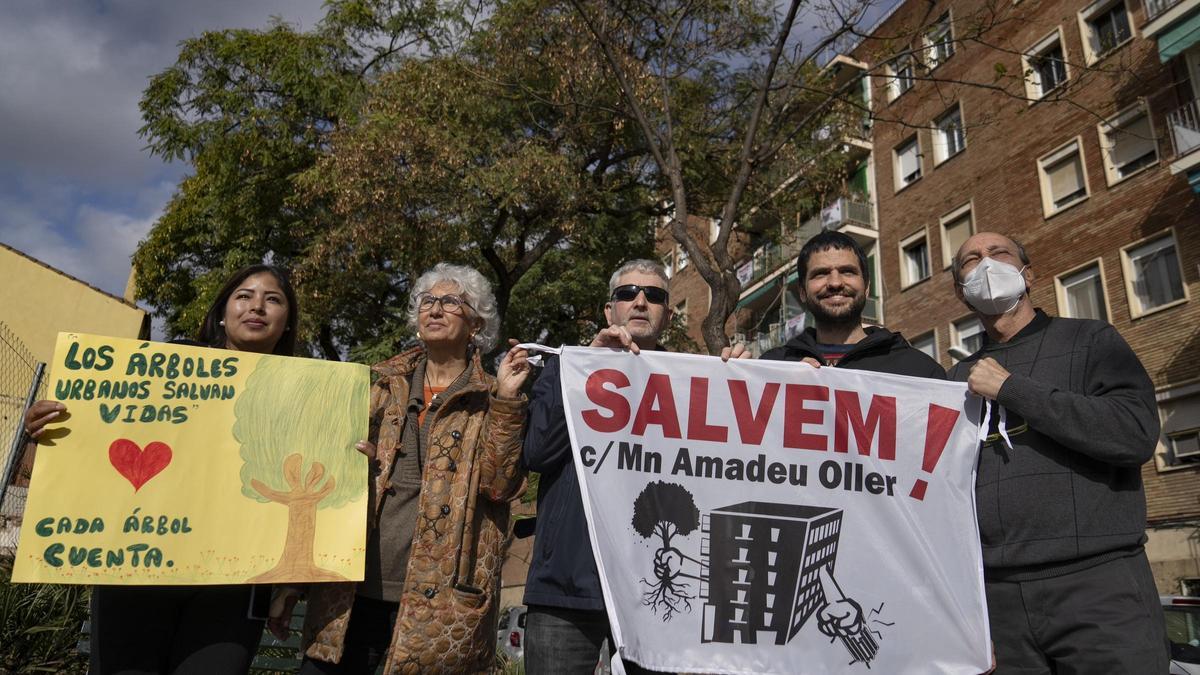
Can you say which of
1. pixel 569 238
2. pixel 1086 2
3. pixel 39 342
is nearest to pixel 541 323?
pixel 569 238

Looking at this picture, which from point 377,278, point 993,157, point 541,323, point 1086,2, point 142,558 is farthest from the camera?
point 993,157

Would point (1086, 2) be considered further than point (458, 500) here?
Yes

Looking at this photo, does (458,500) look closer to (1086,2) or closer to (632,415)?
(632,415)

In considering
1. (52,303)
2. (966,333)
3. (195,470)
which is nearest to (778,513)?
(195,470)

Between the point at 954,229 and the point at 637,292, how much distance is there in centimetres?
2188

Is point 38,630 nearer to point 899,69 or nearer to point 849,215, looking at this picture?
point 899,69

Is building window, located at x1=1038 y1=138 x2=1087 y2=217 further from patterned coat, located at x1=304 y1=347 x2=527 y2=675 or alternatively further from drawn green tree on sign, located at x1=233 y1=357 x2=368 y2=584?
drawn green tree on sign, located at x1=233 y1=357 x2=368 y2=584

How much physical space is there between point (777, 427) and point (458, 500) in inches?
46.2

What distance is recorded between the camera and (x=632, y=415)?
3029mm

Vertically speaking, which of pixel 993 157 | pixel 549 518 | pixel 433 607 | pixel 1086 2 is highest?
pixel 1086 2

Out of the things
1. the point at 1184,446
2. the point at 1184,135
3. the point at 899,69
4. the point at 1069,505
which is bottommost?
the point at 1069,505

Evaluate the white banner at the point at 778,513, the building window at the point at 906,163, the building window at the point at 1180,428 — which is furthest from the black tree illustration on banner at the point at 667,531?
the building window at the point at 906,163

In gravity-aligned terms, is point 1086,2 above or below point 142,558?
above

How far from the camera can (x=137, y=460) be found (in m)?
2.80
